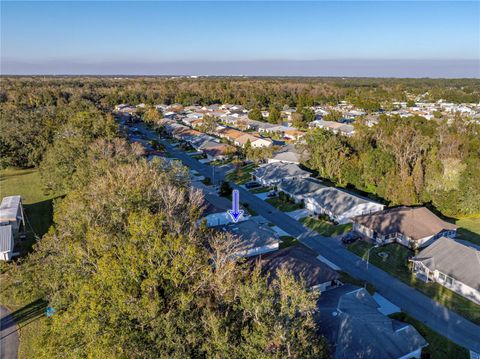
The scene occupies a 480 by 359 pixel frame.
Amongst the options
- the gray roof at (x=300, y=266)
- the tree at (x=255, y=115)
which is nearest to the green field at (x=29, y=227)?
the gray roof at (x=300, y=266)

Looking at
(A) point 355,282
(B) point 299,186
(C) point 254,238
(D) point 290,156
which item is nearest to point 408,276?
(A) point 355,282

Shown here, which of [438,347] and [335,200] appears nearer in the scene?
[438,347]

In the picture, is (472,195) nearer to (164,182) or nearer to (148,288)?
(164,182)

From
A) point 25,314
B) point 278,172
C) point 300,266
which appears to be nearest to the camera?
point 25,314

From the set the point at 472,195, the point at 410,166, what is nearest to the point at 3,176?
the point at 410,166

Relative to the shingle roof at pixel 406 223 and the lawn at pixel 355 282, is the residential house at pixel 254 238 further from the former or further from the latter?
the shingle roof at pixel 406 223

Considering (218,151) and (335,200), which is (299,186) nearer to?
(335,200)
